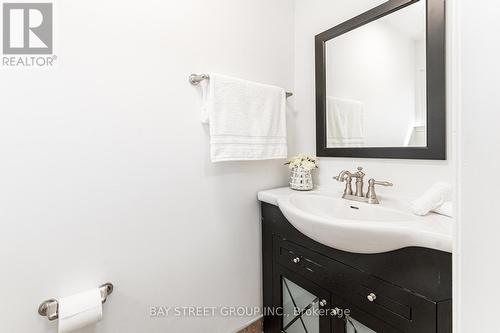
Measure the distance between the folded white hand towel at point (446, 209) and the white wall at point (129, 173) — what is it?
84cm

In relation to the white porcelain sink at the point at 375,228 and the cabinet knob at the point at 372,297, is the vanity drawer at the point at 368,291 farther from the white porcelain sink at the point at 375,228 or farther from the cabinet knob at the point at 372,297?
the white porcelain sink at the point at 375,228

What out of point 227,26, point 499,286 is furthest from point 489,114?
point 227,26

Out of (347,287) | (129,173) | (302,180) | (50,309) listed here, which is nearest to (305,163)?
(302,180)

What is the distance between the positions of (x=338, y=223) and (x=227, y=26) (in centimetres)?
113

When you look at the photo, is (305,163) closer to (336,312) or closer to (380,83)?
(380,83)

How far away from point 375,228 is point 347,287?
34 cm

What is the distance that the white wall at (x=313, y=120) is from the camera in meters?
1.02

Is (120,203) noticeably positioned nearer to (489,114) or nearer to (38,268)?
(38,268)

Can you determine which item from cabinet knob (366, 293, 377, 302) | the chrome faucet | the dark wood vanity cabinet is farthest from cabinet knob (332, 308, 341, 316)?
the chrome faucet

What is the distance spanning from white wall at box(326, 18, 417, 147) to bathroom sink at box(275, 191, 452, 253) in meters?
0.35

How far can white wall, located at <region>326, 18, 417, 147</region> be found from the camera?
1060mm

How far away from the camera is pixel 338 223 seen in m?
0.77

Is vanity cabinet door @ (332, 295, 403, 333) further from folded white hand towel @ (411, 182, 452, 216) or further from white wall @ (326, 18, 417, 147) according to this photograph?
white wall @ (326, 18, 417, 147)

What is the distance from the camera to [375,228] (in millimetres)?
713
